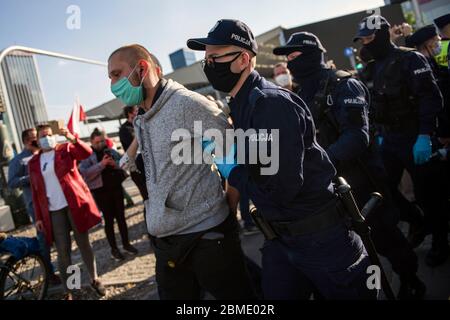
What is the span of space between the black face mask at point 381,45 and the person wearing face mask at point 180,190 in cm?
188

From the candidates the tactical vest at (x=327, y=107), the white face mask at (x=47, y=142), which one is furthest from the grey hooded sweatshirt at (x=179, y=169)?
the white face mask at (x=47, y=142)

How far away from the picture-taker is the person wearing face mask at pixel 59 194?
12.9 feet

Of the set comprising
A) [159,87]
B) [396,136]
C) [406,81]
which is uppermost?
[159,87]

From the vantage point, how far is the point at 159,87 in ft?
6.89

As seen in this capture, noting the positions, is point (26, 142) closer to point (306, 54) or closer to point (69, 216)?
point (69, 216)

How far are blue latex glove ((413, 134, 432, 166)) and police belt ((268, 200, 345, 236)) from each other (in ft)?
5.19

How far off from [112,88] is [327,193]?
1.31 m

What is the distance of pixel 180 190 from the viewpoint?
1.98 metres

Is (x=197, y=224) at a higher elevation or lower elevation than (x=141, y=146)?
lower

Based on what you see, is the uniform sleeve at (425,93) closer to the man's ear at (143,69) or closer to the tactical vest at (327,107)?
the tactical vest at (327,107)

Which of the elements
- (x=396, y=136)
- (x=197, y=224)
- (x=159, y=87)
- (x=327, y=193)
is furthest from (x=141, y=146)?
(x=396, y=136)

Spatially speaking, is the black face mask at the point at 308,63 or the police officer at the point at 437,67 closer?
the black face mask at the point at 308,63

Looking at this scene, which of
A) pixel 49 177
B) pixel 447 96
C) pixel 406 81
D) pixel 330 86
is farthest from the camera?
pixel 49 177

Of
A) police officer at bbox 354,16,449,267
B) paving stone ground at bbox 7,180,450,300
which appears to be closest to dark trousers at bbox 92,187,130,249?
paving stone ground at bbox 7,180,450,300
